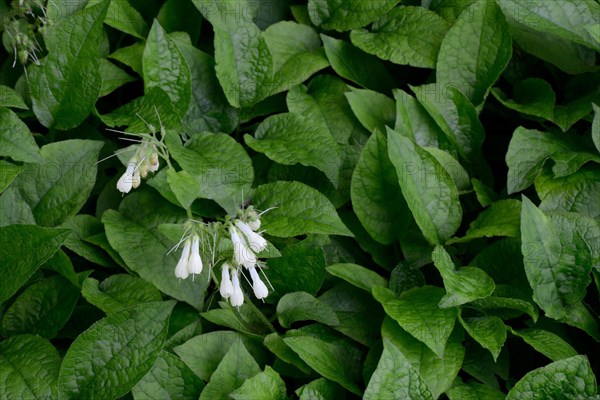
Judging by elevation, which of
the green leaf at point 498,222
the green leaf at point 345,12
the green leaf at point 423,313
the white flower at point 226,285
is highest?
the green leaf at point 345,12

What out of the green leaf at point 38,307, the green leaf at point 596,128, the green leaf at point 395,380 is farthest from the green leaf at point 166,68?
the green leaf at point 596,128

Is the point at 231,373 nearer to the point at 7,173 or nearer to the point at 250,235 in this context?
the point at 250,235

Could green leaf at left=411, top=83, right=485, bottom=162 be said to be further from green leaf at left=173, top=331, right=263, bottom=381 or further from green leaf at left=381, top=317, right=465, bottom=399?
green leaf at left=173, top=331, right=263, bottom=381

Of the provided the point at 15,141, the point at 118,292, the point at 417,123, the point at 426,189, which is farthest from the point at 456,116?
the point at 15,141

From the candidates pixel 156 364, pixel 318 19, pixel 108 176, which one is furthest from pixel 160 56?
pixel 156 364

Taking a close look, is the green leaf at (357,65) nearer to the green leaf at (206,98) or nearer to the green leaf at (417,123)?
the green leaf at (417,123)

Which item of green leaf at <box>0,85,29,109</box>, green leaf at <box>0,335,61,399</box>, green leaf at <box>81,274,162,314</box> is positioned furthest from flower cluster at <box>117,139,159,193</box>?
green leaf at <box>0,85,29,109</box>
